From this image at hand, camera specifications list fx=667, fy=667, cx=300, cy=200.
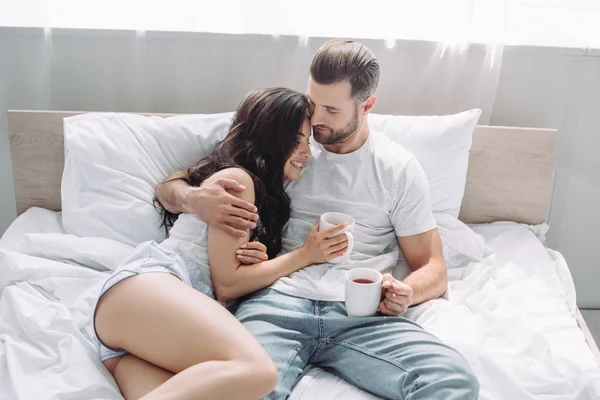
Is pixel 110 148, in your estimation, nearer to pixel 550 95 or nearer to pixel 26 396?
pixel 26 396

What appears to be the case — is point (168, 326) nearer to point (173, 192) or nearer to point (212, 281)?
point (212, 281)

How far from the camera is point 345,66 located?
1.73m

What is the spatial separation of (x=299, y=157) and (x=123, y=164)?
1.85 feet

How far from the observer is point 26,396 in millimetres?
1324

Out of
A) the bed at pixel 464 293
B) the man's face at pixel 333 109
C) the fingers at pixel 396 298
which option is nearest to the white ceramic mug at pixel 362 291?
the fingers at pixel 396 298

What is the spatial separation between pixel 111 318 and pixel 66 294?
323mm

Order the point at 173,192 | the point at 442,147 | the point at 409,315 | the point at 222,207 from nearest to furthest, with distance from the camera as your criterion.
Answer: the point at 222,207
the point at 409,315
the point at 173,192
the point at 442,147

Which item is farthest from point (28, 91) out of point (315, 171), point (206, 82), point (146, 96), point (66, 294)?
point (315, 171)

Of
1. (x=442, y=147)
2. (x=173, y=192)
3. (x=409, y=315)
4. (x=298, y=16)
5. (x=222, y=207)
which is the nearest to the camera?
(x=222, y=207)

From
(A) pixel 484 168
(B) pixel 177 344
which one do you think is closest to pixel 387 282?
(B) pixel 177 344

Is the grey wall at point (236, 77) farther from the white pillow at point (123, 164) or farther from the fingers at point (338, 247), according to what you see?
the fingers at point (338, 247)

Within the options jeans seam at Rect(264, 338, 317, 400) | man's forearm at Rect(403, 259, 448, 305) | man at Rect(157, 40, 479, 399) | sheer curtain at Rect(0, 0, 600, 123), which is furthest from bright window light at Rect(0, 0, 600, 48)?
jeans seam at Rect(264, 338, 317, 400)

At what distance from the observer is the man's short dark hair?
173cm

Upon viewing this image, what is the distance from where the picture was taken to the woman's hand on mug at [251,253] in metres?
1.63
